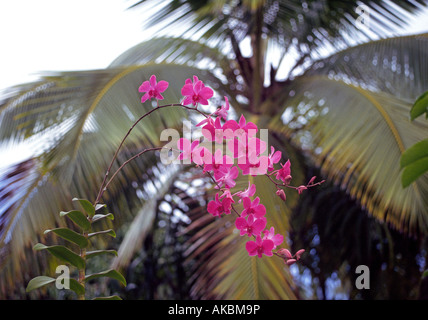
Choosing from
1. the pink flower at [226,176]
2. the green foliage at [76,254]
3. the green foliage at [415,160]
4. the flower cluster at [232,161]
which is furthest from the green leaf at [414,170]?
the green foliage at [76,254]

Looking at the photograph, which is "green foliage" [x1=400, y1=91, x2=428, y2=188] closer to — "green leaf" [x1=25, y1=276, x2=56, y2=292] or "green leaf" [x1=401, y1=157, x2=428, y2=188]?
"green leaf" [x1=401, y1=157, x2=428, y2=188]

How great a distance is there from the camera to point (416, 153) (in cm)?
56

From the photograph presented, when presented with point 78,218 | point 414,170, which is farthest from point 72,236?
point 414,170

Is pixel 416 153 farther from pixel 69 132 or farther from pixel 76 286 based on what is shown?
pixel 69 132

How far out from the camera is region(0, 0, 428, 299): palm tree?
1.32 meters

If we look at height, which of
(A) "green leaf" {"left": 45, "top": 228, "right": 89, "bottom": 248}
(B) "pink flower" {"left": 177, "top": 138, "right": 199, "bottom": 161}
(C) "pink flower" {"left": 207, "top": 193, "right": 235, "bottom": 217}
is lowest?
(A) "green leaf" {"left": 45, "top": 228, "right": 89, "bottom": 248}

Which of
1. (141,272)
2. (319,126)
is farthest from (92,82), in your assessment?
(141,272)

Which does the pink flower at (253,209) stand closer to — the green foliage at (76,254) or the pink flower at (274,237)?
the pink flower at (274,237)

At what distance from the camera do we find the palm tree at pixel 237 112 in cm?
132

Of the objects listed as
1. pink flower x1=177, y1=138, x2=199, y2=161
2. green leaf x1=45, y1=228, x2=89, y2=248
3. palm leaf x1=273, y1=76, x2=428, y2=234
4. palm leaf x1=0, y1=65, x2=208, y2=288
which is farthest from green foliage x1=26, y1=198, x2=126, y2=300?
palm leaf x1=273, y1=76, x2=428, y2=234

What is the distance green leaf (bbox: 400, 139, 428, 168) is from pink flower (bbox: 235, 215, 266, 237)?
20 centimetres

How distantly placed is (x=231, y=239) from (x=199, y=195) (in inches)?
21.1

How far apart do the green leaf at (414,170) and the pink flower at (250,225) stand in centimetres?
19
